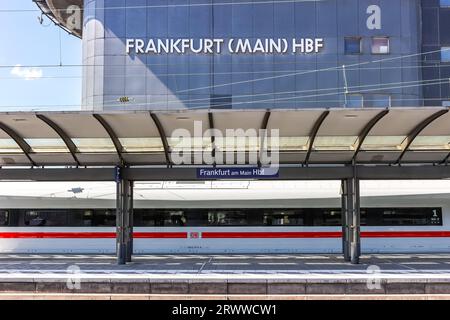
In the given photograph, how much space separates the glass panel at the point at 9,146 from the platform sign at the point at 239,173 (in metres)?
4.99

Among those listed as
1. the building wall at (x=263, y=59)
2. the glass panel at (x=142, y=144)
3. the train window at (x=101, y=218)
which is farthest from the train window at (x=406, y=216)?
the train window at (x=101, y=218)

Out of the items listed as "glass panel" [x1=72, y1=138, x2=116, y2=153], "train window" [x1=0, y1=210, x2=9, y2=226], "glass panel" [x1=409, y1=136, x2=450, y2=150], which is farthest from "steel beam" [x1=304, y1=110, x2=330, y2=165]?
"train window" [x1=0, y1=210, x2=9, y2=226]

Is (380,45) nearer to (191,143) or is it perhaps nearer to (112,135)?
(191,143)

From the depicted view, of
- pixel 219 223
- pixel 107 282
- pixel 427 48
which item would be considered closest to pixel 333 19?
pixel 427 48

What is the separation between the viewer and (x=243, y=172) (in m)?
13.5

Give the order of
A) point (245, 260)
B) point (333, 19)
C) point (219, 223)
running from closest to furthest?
point (245, 260)
point (219, 223)
point (333, 19)

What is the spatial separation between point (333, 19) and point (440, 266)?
15.7 meters

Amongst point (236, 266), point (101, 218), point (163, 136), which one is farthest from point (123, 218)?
point (101, 218)

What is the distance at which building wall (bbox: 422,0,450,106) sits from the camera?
2636 cm

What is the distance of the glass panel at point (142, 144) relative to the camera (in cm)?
1348

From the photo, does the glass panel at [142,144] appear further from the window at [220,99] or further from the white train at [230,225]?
the window at [220,99]

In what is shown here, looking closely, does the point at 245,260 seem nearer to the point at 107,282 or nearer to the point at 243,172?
the point at 243,172

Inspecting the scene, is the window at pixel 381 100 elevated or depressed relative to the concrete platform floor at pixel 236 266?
elevated

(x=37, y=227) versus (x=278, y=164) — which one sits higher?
(x=278, y=164)
